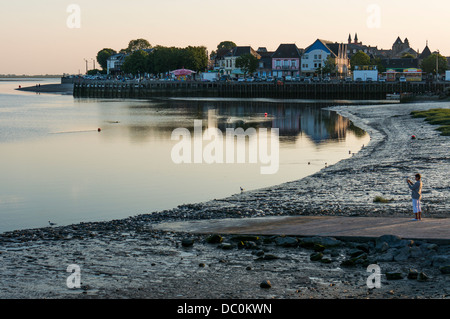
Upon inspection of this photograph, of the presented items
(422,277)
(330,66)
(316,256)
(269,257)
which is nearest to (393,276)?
(422,277)

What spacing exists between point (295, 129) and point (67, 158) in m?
29.8

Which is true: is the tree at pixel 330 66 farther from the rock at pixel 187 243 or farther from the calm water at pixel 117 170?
the rock at pixel 187 243

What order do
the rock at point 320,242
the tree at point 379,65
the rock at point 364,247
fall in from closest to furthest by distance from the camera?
the rock at point 364,247 → the rock at point 320,242 → the tree at point 379,65

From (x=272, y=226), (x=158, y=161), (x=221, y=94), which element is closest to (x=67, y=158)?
(x=158, y=161)

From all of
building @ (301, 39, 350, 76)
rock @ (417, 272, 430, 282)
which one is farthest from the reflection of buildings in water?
building @ (301, 39, 350, 76)

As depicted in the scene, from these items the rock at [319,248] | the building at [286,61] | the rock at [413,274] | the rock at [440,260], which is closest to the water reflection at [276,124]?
the rock at [319,248]

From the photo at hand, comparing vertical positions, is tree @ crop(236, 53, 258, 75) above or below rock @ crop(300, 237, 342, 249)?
above

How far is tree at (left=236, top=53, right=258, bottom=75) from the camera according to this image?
188 metres

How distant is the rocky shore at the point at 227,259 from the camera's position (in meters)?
14.9

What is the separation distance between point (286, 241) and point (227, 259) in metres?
2.00

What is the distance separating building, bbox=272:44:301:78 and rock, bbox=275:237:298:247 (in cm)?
16319

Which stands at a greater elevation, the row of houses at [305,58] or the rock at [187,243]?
the row of houses at [305,58]

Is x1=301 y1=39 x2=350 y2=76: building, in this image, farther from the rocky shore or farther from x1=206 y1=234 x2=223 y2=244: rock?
x1=206 y1=234 x2=223 y2=244: rock
